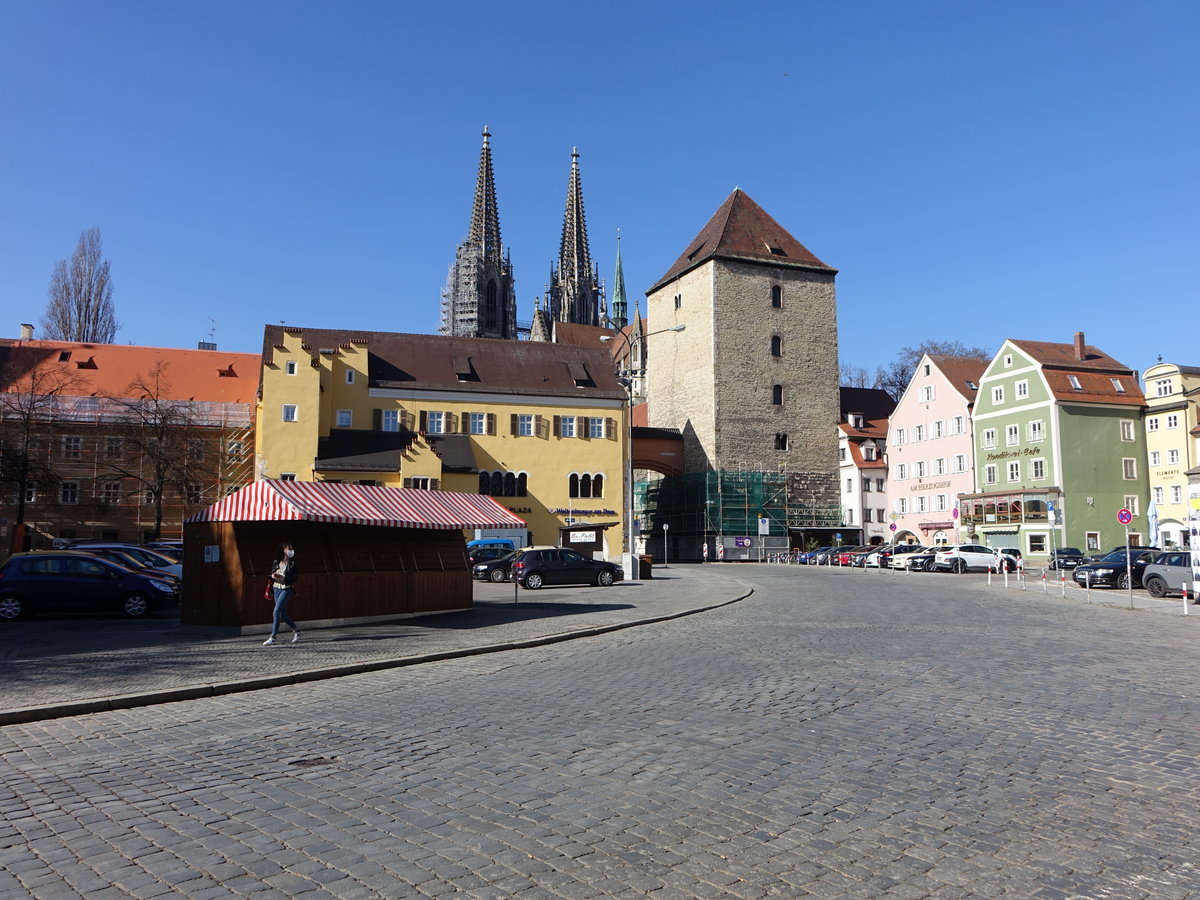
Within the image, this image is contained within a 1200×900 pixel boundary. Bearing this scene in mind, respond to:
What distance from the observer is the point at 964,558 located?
47.6 metres

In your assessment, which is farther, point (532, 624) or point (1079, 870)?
point (532, 624)

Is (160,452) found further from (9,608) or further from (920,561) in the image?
(920,561)

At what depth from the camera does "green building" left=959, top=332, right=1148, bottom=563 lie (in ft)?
190

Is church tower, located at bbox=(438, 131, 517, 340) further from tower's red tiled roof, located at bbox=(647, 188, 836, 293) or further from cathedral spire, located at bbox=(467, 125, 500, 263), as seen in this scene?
tower's red tiled roof, located at bbox=(647, 188, 836, 293)

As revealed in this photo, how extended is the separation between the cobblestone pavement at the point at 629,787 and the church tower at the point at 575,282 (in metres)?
131

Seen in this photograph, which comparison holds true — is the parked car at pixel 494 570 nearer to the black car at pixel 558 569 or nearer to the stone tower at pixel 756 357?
the black car at pixel 558 569

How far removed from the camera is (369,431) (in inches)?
2207

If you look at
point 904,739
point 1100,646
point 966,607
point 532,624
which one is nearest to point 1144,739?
point 904,739

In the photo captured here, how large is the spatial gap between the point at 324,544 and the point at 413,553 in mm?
2474

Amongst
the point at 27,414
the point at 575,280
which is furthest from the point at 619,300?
the point at 27,414

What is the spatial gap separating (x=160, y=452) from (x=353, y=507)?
3753 centimetres

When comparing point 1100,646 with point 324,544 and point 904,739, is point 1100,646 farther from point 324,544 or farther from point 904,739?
point 324,544

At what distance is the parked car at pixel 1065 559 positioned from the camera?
4678 cm

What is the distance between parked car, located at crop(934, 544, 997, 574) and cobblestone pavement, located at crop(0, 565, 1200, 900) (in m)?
36.2
